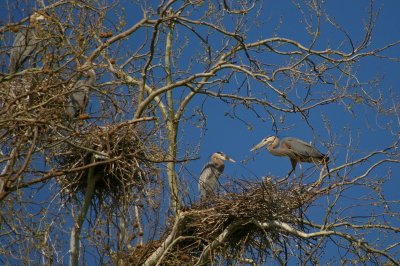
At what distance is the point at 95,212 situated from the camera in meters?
8.67

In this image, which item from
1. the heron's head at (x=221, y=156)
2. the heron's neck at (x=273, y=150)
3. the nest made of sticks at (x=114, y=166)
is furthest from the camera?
the heron's head at (x=221, y=156)

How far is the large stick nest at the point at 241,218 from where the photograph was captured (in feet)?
27.5

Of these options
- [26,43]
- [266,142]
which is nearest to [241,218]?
[26,43]

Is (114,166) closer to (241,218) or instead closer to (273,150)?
(241,218)

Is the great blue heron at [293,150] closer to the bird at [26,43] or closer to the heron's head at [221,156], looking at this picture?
the heron's head at [221,156]

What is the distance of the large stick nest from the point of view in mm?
8383

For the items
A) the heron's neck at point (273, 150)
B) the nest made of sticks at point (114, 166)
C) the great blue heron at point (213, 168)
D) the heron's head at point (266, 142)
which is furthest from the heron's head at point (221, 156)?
the nest made of sticks at point (114, 166)

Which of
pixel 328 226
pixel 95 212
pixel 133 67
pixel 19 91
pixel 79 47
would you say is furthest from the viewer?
pixel 133 67

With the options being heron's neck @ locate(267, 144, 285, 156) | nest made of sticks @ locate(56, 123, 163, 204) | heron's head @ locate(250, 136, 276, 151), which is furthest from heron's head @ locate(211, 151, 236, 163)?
nest made of sticks @ locate(56, 123, 163, 204)

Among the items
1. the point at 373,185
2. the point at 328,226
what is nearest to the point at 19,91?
the point at 328,226

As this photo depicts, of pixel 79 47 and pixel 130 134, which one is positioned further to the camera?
pixel 130 134

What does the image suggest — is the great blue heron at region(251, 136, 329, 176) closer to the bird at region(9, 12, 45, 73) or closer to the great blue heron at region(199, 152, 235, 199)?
the great blue heron at region(199, 152, 235, 199)

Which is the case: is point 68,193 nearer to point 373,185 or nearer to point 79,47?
point 79,47

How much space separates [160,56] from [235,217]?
5.18 m
